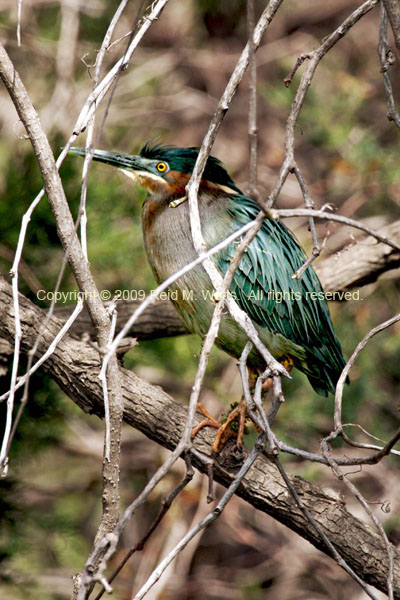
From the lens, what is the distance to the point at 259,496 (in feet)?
8.13

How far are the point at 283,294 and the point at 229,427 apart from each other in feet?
1.93

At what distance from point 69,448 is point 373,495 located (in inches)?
78.2

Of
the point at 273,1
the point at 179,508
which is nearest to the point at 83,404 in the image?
the point at 273,1

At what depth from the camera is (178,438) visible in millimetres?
2531

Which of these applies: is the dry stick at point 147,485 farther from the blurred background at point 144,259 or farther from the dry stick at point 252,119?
the blurred background at point 144,259

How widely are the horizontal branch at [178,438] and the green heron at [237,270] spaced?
265 millimetres

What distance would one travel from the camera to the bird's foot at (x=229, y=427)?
2668mm

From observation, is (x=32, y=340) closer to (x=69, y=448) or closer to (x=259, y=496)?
(x=259, y=496)

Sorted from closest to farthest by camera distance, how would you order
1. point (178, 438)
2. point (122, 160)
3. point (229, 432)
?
point (178, 438) → point (229, 432) → point (122, 160)

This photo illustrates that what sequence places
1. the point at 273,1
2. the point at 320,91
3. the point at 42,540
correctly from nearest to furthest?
the point at 273,1, the point at 42,540, the point at 320,91

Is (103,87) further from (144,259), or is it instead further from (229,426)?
(144,259)

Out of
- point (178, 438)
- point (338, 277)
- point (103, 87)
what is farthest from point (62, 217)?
point (338, 277)

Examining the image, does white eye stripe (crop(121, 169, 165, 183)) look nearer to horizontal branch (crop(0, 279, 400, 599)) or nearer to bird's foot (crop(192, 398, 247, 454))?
horizontal branch (crop(0, 279, 400, 599))

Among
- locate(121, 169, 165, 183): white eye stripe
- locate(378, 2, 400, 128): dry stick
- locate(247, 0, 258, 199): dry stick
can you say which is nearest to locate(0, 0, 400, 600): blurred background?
locate(121, 169, 165, 183): white eye stripe
